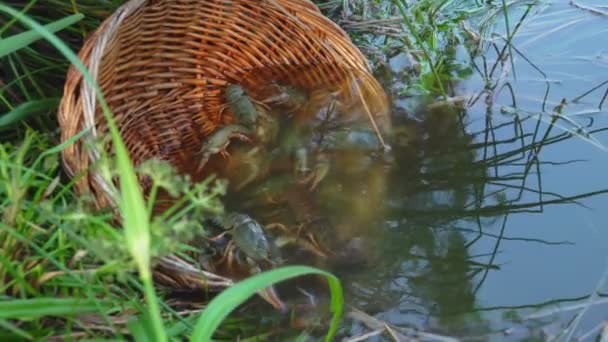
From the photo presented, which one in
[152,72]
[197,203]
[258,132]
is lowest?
[258,132]

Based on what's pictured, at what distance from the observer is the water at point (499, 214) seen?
124 cm

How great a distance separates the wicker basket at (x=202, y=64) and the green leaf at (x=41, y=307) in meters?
0.49

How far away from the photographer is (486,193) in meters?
1.49

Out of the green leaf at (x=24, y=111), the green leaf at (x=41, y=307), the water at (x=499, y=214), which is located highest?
the green leaf at (x=24, y=111)

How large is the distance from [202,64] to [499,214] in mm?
708

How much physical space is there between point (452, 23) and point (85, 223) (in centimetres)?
148

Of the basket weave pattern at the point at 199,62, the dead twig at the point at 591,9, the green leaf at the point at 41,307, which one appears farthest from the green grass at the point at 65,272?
the dead twig at the point at 591,9

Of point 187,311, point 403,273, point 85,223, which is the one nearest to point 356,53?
point 403,273

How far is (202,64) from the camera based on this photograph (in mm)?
1700

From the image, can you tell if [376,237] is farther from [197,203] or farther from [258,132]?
[197,203]

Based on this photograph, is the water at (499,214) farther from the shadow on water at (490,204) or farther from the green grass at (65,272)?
the green grass at (65,272)

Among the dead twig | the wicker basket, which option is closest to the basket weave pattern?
the wicker basket

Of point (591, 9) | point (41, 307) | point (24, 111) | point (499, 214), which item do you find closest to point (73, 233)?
point (41, 307)

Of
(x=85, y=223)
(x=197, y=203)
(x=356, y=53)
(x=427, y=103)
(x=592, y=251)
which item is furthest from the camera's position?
(x=427, y=103)
